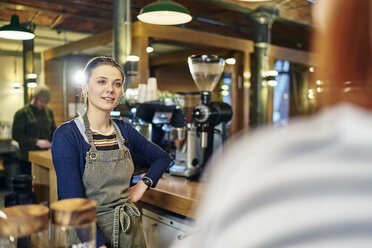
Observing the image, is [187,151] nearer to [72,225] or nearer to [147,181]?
[147,181]

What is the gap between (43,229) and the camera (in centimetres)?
70

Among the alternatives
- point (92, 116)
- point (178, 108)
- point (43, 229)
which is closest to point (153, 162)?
point (92, 116)

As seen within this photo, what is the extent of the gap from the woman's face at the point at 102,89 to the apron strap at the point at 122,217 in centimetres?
53

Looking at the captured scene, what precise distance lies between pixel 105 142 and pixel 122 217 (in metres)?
0.39

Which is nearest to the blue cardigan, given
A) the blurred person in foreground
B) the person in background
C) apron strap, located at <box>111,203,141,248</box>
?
apron strap, located at <box>111,203,141,248</box>

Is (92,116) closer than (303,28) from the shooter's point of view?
Yes

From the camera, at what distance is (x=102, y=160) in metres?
1.76

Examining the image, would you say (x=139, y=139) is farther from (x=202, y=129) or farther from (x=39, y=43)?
(x=39, y=43)

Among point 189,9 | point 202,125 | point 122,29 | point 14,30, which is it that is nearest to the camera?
point 202,125

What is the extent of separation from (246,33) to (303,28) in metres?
1.50

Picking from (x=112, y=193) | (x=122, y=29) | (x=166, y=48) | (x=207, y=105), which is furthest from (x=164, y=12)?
(x=166, y=48)

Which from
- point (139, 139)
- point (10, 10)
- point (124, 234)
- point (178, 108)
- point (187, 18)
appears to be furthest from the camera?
point (10, 10)

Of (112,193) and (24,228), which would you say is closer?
(24,228)

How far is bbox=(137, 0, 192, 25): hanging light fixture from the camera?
10.9 feet
